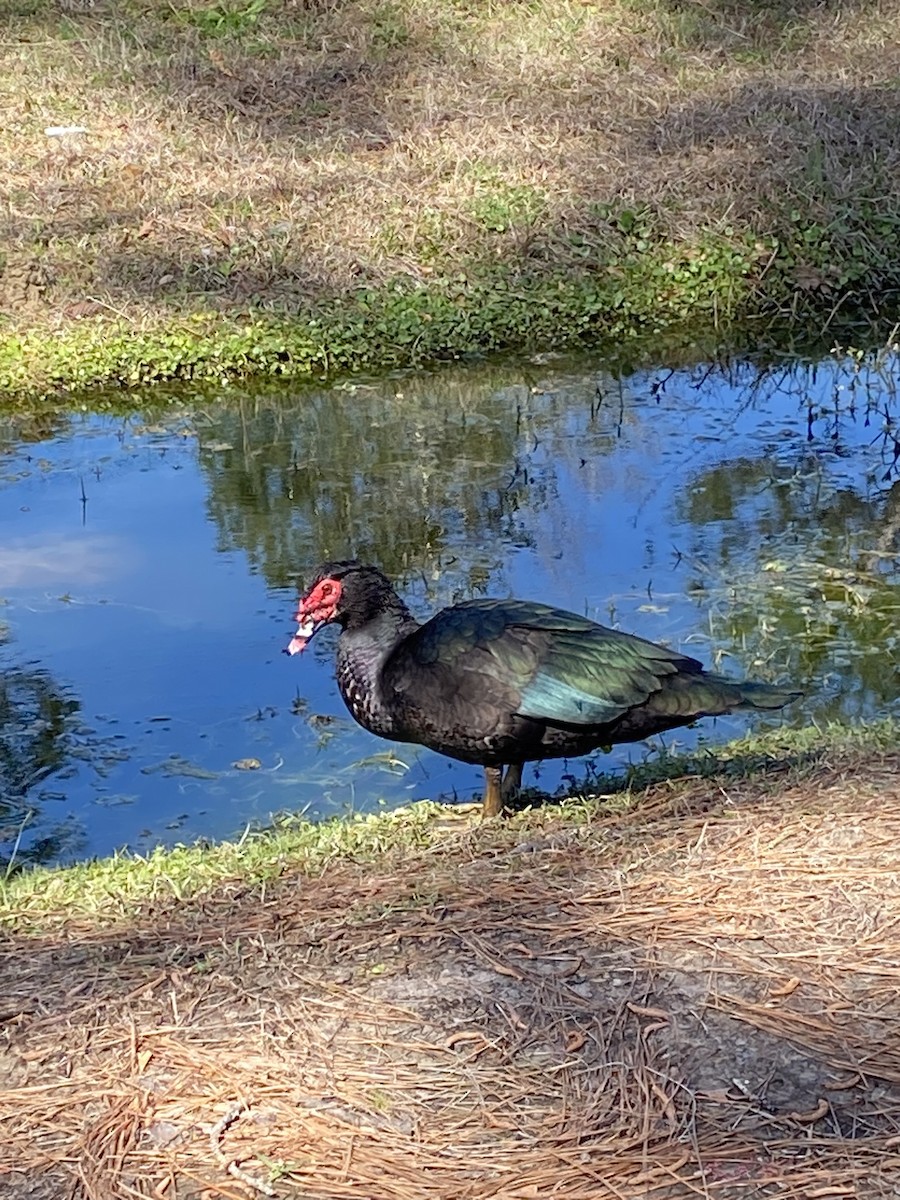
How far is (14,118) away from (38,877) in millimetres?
10206

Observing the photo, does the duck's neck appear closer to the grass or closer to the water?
the water

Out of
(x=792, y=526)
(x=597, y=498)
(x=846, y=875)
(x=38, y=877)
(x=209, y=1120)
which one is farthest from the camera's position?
(x=597, y=498)

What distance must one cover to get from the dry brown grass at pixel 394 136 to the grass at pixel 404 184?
3 cm

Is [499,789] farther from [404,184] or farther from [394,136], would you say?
[394,136]

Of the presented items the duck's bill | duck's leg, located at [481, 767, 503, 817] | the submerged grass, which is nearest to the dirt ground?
the submerged grass

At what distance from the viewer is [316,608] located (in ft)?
16.9

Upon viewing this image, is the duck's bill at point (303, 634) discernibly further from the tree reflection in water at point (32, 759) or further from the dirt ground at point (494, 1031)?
the dirt ground at point (494, 1031)

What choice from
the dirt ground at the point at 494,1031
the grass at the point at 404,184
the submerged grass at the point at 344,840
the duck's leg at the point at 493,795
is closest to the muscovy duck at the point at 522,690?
the duck's leg at the point at 493,795

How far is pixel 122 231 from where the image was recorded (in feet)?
38.2

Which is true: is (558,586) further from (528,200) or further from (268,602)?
(528,200)

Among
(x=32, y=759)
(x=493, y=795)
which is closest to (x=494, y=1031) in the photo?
(x=493, y=795)

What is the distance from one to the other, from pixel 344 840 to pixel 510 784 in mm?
625

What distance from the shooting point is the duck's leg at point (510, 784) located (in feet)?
16.3

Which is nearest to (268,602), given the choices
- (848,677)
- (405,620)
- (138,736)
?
(138,736)
